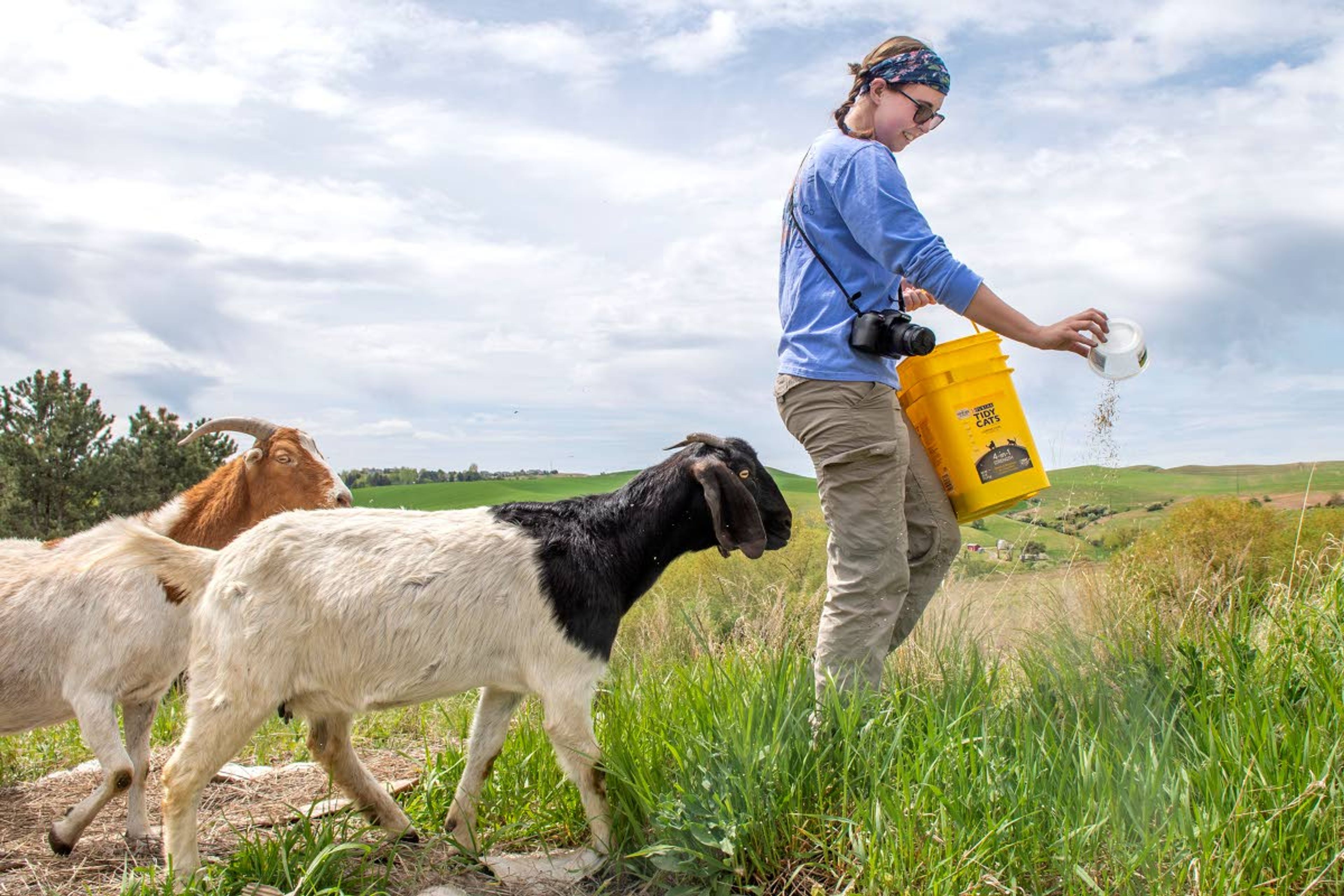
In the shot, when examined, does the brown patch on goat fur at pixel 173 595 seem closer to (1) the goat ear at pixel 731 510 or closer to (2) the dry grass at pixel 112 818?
(2) the dry grass at pixel 112 818

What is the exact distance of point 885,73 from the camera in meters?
4.31

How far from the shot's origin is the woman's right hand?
4.11 meters

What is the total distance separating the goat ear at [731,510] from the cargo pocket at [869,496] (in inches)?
11.8

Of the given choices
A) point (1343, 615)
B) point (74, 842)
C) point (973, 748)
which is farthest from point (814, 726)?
point (74, 842)

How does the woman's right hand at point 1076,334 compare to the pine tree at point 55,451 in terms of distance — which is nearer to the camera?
the woman's right hand at point 1076,334

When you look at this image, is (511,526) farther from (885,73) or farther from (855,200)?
(885,73)

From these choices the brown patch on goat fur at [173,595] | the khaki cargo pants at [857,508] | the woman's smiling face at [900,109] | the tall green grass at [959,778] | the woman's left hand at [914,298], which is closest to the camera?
the tall green grass at [959,778]

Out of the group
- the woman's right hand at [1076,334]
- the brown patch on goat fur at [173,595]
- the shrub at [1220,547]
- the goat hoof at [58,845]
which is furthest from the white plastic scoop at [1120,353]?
the goat hoof at [58,845]

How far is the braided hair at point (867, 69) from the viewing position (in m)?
4.30

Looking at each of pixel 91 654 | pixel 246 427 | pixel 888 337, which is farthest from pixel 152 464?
pixel 888 337

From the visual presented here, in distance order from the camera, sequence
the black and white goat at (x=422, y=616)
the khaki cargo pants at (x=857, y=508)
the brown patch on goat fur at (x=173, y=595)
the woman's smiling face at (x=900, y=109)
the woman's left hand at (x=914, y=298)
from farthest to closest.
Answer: the woman's left hand at (x=914, y=298) < the brown patch on goat fur at (x=173, y=595) < the woman's smiling face at (x=900, y=109) < the khaki cargo pants at (x=857, y=508) < the black and white goat at (x=422, y=616)

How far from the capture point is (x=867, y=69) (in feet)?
14.4

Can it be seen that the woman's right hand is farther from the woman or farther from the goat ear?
the goat ear

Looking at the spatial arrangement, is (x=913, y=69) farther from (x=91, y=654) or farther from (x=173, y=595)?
(x=91, y=654)
